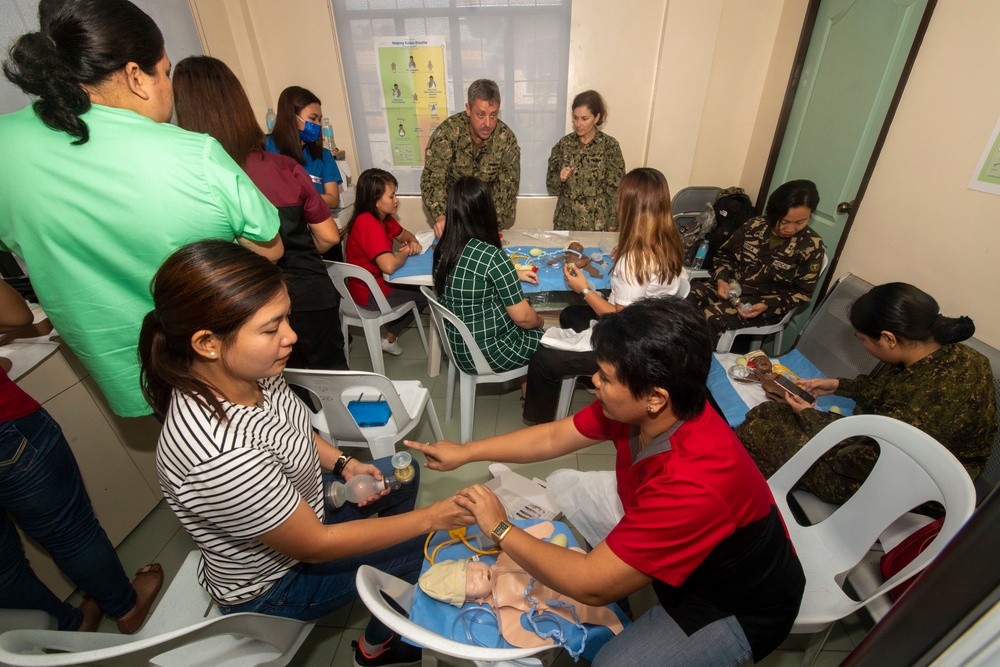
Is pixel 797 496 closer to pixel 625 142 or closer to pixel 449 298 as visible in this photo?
pixel 449 298

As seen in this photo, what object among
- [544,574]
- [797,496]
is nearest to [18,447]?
[544,574]

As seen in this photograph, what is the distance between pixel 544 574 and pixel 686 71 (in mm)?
4280

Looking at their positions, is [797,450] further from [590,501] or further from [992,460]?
[590,501]

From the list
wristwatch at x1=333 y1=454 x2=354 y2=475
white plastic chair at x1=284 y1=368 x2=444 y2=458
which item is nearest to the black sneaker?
wristwatch at x1=333 y1=454 x2=354 y2=475

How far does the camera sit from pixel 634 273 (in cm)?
231

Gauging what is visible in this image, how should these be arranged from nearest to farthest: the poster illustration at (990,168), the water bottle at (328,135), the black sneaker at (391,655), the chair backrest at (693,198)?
1. the black sneaker at (391,655)
2. the poster illustration at (990,168)
3. the water bottle at (328,135)
4. the chair backrest at (693,198)

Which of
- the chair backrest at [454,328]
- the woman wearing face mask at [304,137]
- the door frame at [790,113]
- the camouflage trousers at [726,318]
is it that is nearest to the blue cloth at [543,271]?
the chair backrest at [454,328]

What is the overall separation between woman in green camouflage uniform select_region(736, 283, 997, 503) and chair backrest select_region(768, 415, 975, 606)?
0.36 ft

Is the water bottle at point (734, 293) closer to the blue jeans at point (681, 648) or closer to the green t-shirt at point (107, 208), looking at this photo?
the blue jeans at point (681, 648)

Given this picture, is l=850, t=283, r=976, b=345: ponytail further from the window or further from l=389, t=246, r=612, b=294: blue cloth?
the window

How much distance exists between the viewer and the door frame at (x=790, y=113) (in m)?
2.32

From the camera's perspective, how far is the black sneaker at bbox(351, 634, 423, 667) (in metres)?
1.48

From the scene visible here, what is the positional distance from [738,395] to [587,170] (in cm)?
238

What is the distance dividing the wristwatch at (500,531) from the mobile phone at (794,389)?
5.22ft
